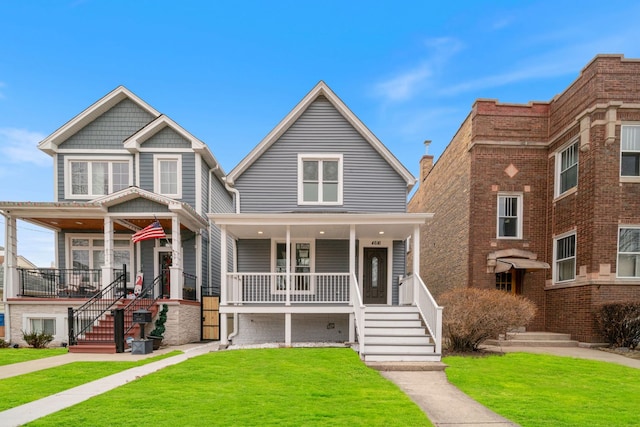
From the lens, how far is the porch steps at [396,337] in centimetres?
782

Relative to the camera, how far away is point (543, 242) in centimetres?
1260

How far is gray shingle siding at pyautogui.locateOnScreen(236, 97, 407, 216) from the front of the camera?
40.1 ft

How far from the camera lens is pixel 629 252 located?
10.7m

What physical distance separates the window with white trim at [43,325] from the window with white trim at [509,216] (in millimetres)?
16426

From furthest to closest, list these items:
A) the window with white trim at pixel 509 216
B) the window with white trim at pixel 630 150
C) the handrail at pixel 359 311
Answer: the window with white trim at pixel 509 216 < the window with white trim at pixel 630 150 < the handrail at pixel 359 311

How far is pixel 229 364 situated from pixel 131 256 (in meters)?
8.32

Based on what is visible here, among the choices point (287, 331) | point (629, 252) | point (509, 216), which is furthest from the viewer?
point (509, 216)

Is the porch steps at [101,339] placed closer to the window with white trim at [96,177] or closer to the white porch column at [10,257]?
the white porch column at [10,257]

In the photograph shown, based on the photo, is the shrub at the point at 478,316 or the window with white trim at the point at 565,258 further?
the window with white trim at the point at 565,258

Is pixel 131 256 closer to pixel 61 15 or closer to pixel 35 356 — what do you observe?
pixel 35 356

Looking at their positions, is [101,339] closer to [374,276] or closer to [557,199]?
[374,276]

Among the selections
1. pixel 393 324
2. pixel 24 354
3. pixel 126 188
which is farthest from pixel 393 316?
pixel 126 188

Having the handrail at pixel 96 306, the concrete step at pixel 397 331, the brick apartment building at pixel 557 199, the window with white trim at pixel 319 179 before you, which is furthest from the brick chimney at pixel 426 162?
the handrail at pixel 96 306

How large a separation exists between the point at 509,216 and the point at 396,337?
296 inches
